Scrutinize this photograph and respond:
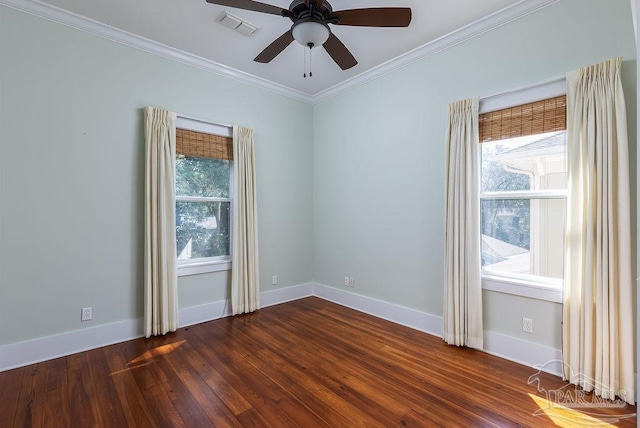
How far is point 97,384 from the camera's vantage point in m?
Answer: 2.26

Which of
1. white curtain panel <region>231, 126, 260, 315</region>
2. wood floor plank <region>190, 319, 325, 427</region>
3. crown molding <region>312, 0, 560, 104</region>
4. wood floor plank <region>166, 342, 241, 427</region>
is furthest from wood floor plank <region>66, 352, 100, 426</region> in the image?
crown molding <region>312, 0, 560, 104</region>

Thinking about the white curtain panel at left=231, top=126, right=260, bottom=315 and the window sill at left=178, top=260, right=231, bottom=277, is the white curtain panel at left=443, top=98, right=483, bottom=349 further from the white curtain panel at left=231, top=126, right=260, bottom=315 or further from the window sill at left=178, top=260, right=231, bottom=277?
the window sill at left=178, top=260, right=231, bottom=277

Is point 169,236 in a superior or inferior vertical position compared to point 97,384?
superior

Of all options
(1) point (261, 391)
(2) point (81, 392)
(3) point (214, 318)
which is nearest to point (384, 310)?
(1) point (261, 391)

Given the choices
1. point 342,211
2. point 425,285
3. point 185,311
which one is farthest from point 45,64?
point 425,285

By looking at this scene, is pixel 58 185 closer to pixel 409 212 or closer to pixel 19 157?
pixel 19 157

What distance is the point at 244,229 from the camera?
3770 mm

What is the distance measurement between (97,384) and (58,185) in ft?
5.71

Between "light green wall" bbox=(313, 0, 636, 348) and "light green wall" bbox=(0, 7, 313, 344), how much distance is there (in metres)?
1.79

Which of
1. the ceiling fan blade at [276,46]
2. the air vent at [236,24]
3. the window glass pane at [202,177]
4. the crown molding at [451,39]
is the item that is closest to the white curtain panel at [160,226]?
the window glass pane at [202,177]

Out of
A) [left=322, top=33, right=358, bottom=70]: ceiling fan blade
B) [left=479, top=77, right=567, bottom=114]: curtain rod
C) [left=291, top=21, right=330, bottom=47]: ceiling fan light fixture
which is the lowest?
[left=479, top=77, right=567, bottom=114]: curtain rod

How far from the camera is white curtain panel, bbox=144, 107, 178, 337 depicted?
10.0 ft

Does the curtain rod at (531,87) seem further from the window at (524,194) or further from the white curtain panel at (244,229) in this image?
the white curtain panel at (244,229)

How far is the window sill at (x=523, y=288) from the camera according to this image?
2408mm
